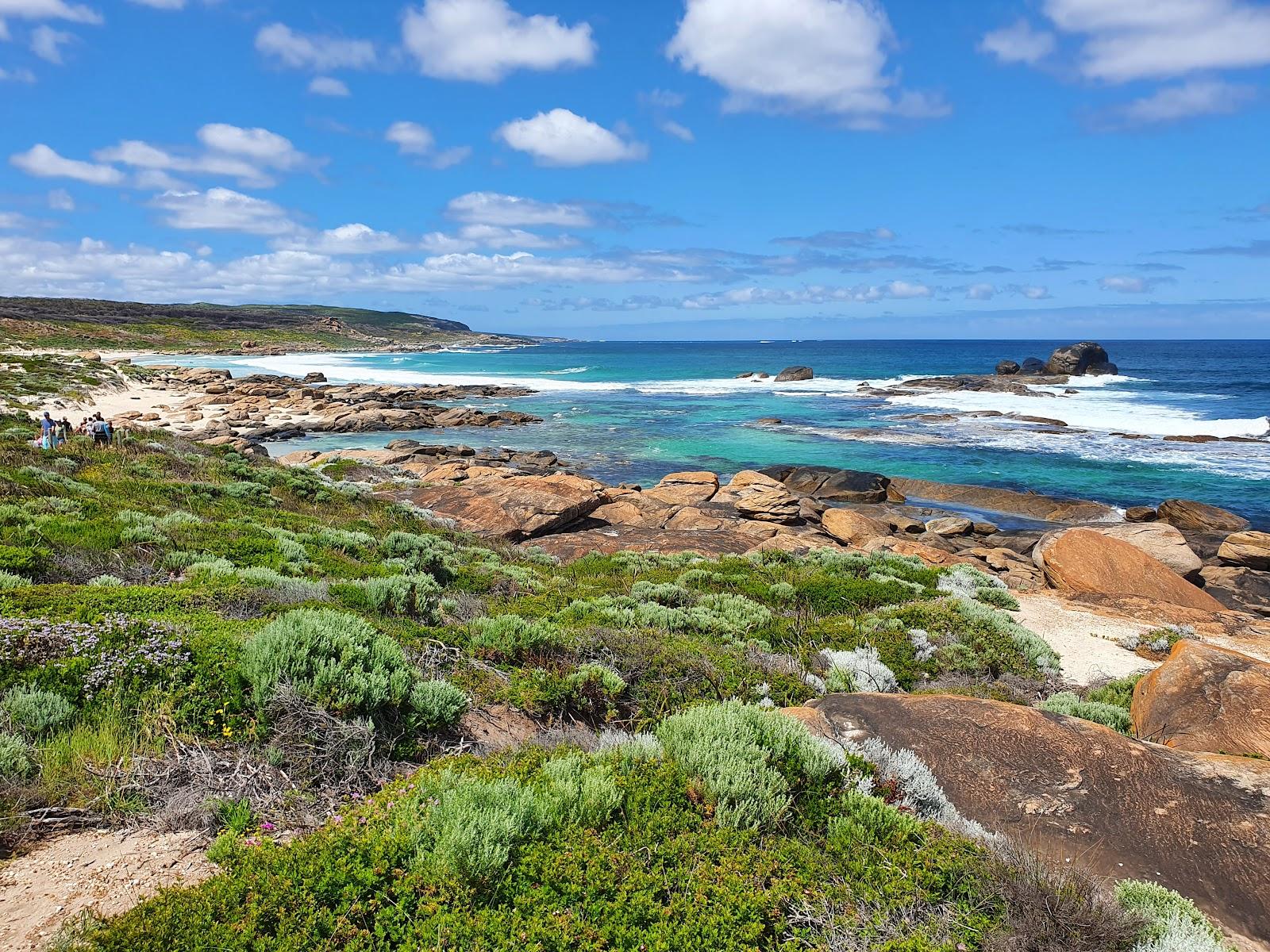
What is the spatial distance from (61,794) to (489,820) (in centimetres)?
241

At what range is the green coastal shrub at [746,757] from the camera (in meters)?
3.92

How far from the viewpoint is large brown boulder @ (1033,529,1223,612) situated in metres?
15.1

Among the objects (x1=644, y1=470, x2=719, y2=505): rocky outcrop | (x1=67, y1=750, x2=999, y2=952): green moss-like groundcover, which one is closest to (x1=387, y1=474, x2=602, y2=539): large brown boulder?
(x1=644, y1=470, x2=719, y2=505): rocky outcrop

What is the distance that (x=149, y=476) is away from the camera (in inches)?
587

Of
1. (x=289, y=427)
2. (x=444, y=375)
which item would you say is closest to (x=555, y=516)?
(x=289, y=427)

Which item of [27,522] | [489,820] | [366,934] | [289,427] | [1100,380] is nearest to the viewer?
[366,934]

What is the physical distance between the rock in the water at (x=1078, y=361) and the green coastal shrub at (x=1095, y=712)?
83.9m

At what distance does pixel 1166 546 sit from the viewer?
17609 mm

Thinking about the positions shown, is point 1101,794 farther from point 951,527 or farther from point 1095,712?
point 951,527

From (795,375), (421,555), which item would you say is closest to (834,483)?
(421,555)

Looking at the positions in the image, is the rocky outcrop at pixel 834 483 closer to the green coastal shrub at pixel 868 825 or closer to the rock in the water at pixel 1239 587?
the rock in the water at pixel 1239 587

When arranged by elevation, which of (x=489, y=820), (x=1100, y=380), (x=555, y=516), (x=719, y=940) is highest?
(x=1100, y=380)

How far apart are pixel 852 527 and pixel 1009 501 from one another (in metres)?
9.13

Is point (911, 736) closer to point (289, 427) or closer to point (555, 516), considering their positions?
point (555, 516)
